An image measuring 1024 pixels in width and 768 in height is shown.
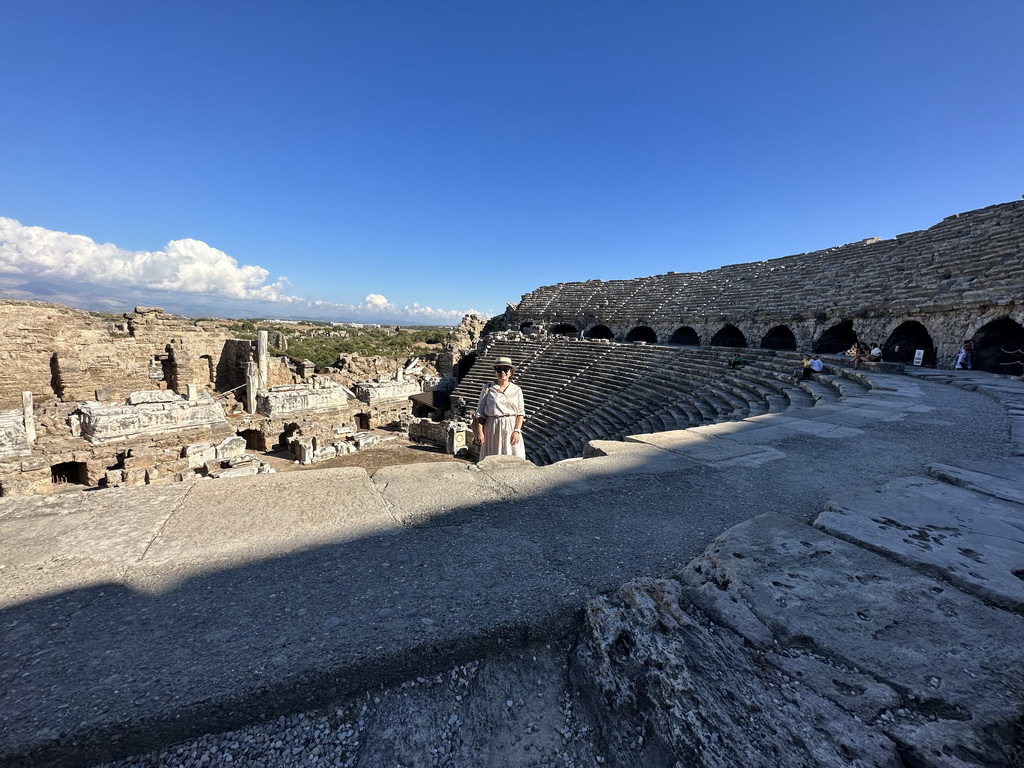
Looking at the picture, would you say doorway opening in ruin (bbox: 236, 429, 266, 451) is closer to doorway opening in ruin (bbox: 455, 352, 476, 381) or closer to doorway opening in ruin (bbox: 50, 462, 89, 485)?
doorway opening in ruin (bbox: 50, 462, 89, 485)

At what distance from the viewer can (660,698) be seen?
116 cm

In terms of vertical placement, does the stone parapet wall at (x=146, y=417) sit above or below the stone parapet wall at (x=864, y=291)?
below

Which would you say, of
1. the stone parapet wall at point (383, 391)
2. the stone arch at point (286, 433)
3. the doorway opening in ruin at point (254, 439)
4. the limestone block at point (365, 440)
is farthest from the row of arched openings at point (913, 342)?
the doorway opening in ruin at point (254, 439)

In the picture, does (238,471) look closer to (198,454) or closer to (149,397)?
(198,454)

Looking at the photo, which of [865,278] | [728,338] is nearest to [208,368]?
[728,338]

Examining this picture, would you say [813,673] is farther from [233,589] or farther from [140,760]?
[233,589]

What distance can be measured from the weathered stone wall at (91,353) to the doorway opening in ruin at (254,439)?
13.5 ft

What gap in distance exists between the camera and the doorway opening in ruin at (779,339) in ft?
59.0

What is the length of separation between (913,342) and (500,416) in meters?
15.3

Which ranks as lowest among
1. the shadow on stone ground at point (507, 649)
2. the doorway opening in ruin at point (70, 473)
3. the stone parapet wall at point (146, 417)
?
the doorway opening in ruin at point (70, 473)

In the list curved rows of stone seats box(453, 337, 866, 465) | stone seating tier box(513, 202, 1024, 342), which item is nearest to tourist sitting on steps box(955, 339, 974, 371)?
stone seating tier box(513, 202, 1024, 342)

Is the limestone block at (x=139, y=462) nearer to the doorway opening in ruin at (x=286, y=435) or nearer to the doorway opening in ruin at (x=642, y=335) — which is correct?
the doorway opening in ruin at (x=286, y=435)

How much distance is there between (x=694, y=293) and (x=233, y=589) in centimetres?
2546

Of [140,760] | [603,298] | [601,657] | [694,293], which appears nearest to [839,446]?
[601,657]
